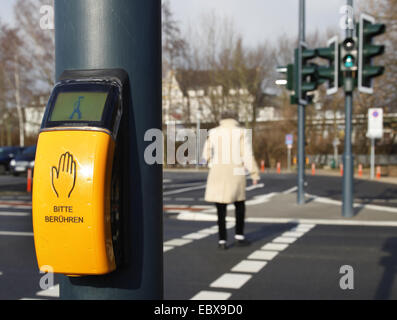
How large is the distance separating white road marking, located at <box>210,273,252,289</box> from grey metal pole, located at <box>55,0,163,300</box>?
407 centimetres

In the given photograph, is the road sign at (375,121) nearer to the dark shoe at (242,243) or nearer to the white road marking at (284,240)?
the white road marking at (284,240)

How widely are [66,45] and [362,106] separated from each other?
3499cm

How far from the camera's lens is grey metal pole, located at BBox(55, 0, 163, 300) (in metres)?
1.38

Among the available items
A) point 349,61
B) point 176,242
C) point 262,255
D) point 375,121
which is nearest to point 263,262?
point 262,255

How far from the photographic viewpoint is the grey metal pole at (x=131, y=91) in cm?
138

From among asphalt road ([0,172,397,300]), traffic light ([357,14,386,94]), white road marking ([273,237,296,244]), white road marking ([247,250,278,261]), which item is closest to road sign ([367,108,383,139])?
traffic light ([357,14,386,94])

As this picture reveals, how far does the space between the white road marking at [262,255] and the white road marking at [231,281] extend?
984mm

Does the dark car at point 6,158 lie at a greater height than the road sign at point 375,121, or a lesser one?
lesser

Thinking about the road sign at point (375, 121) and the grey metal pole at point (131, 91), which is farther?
the road sign at point (375, 121)

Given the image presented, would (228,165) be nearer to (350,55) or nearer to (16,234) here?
(16,234)

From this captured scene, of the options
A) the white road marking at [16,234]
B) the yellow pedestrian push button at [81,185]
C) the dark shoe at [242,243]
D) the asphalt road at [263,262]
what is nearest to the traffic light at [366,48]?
the asphalt road at [263,262]

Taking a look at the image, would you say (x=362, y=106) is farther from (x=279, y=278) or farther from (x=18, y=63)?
(x=279, y=278)

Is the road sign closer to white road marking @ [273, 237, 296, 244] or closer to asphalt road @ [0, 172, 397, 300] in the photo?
asphalt road @ [0, 172, 397, 300]

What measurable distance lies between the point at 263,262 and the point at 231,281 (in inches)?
42.3
